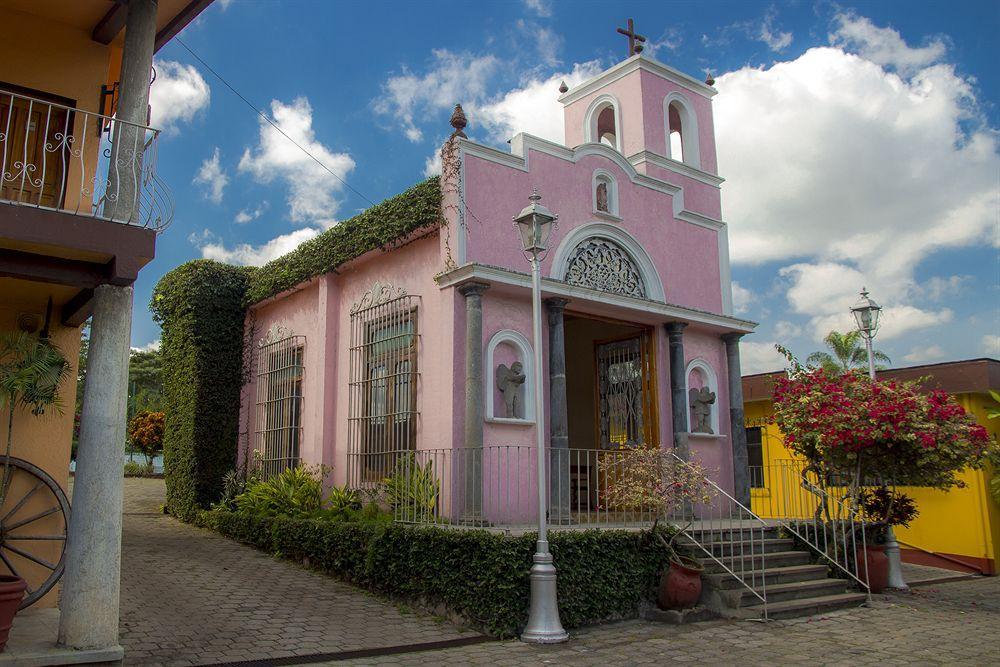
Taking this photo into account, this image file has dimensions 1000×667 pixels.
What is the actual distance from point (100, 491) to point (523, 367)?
5.16 metres

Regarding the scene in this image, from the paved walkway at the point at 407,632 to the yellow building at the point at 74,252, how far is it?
3.12 feet

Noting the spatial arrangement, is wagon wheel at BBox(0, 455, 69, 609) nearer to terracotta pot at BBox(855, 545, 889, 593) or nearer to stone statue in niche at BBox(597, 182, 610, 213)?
stone statue in niche at BBox(597, 182, 610, 213)

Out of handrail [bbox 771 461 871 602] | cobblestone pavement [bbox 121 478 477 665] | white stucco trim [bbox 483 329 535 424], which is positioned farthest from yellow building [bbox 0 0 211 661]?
handrail [bbox 771 461 871 602]

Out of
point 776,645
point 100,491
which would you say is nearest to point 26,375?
point 100,491

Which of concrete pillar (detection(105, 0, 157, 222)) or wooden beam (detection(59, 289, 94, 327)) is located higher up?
concrete pillar (detection(105, 0, 157, 222))

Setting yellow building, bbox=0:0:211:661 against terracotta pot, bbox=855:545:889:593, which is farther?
terracotta pot, bbox=855:545:889:593

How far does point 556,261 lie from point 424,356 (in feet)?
6.75

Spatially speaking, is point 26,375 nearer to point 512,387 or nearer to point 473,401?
point 473,401

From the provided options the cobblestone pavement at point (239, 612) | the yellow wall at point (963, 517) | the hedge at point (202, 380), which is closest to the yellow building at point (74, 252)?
the cobblestone pavement at point (239, 612)

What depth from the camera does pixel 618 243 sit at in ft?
36.8

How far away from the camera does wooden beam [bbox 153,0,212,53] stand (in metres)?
7.28

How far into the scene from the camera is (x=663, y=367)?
1135 centimetres

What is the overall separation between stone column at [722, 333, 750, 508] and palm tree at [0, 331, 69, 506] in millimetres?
8756

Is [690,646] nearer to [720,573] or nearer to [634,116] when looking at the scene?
[720,573]
